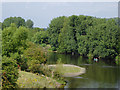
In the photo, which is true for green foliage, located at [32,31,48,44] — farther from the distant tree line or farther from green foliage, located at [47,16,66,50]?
green foliage, located at [47,16,66,50]

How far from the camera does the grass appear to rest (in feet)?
100

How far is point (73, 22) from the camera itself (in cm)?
8550

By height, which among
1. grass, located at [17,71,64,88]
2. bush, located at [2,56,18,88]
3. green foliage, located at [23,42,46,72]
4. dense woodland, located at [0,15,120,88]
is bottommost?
grass, located at [17,71,64,88]

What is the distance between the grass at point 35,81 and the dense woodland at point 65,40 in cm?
266

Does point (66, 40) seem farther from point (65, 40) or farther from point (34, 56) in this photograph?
point (34, 56)

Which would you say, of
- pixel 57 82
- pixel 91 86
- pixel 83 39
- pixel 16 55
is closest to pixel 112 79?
pixel 91 86

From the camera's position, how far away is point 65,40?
286ft

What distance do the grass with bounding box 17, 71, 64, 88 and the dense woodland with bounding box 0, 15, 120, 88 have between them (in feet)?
8.74

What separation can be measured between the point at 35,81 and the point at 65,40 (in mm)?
56194

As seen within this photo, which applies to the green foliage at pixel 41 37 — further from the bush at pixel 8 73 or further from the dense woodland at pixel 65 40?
the bush at pixel 8 73

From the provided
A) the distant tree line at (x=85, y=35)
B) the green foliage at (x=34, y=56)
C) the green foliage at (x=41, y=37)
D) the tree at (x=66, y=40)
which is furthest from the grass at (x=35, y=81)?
the green foliage at (x=41, y=37)

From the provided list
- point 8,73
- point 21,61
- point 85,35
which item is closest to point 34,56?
point 21,61

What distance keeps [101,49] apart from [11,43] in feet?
128

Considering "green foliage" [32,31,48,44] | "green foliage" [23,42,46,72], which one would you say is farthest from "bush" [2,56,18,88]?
"green foliage" [32,31,48,44]
